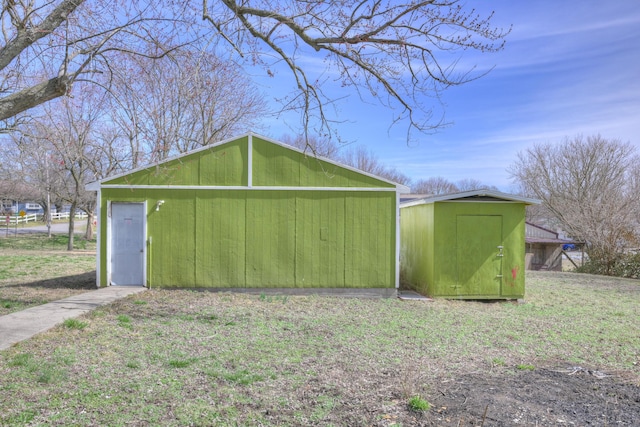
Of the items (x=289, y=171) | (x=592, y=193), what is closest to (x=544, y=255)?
(x=592, y=193)

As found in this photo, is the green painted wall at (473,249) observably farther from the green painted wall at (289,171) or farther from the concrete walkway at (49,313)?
the concrete walkway at (49,313)

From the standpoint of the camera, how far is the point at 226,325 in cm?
674

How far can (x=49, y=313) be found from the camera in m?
7.02

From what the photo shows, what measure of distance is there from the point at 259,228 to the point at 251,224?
0.62 ft

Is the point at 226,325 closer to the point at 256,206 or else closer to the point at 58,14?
the point at 256,206

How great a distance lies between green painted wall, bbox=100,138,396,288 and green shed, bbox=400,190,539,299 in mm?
953

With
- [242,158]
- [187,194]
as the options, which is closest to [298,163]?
[242,158]

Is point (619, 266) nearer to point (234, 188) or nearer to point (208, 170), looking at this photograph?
point (234, 188)

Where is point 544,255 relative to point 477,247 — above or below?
below

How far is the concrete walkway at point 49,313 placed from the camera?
5.73m

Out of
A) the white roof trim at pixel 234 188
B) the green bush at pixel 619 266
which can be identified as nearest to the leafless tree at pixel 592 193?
the green bush at pixel 619 266

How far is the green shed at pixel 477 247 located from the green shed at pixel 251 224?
0.89m

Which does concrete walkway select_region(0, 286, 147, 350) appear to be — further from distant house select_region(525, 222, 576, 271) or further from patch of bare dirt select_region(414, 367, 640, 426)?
distant house select_region(525, 222, 576, 271)

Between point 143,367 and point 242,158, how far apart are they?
230 inches
